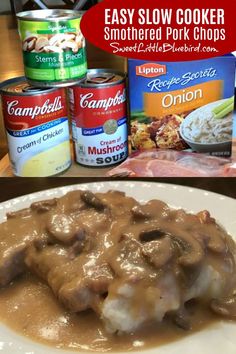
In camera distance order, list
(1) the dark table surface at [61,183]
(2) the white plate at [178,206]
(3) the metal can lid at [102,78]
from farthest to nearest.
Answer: (3) the metal can lid at [102,78] → (1) the dark table surface at [61,183] → (2) the white plate at [178,206]

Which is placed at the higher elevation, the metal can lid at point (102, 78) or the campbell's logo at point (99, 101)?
the metal can lid at point (102, 78)

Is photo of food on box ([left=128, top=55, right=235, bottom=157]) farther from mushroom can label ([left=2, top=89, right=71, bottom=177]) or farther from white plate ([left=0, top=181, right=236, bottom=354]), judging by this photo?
white plate ([left=0, top=181, right=236, bottom=354])

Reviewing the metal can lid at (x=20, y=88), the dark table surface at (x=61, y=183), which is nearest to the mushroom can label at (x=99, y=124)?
the metal can lid at (x=20, y=88)

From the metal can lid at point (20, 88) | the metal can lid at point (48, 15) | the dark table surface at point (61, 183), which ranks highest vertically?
the metal can lid at point (48, 15)

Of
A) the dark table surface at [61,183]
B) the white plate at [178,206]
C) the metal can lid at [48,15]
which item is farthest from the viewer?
the metal can lid at [48,15]

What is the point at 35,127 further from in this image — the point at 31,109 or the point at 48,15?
the point at 48,15

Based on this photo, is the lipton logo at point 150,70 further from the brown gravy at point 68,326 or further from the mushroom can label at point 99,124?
the brown gravy at point 68,326

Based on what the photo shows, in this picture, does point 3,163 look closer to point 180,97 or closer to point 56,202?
point 180,97

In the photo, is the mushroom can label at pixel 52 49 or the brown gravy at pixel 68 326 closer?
the brown gravy at pixel 68 326
